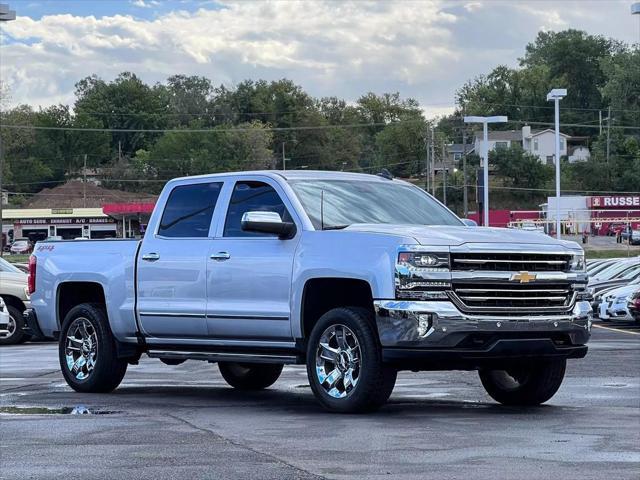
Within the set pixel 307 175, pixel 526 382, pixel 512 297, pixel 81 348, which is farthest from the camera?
pixel 81 348

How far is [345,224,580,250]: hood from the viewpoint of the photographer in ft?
33.0

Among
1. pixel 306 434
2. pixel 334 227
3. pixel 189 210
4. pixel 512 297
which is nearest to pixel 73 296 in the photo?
pixel 189 210

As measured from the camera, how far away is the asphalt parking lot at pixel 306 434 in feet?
25.3

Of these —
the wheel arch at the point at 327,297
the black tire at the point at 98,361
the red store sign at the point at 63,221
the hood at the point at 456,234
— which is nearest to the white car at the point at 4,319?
the black tire at the point at 98,361

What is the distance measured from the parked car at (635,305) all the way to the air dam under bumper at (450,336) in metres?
16.7

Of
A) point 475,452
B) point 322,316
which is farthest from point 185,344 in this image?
point 475,452

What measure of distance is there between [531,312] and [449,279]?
821mm

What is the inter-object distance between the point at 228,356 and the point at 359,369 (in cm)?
166

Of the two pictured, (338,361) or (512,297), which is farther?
(338,361)

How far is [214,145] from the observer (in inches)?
4958

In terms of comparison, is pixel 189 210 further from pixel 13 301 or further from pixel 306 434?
pixel 13 301

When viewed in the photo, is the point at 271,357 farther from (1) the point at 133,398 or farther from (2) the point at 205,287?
(1) the point at 133,398

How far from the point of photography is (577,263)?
35.2 feet

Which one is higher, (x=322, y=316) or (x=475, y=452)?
(x=322, y=316)
